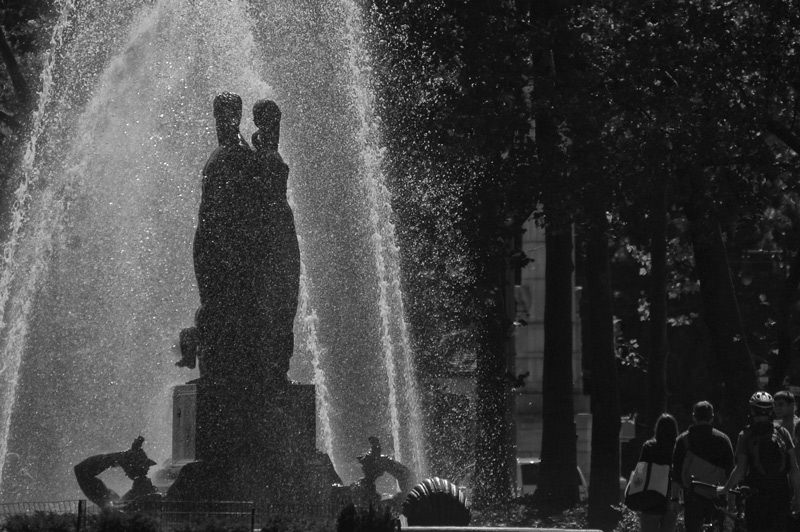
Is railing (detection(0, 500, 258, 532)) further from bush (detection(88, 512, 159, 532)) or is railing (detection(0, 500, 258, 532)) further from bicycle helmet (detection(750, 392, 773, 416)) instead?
bicycle helmet (detection(750, 392, 773, 416))

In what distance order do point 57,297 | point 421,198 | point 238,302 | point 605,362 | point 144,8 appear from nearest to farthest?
point 238,302
point 605,362
point 421,198
point 144,8
point 57,297

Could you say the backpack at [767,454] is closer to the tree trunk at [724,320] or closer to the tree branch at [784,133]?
the tree trunk at [724,320]

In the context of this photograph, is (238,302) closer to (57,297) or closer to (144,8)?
(144,8)

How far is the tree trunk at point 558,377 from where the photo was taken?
2088 centimetres

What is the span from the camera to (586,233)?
19.5 meters

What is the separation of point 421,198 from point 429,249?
824 millimetres

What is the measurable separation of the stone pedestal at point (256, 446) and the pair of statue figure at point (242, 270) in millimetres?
148

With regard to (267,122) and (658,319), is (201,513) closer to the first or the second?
(267,122)

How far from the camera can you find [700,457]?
38.6ft

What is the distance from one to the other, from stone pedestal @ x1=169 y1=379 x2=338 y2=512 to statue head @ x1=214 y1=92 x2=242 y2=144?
192 cm

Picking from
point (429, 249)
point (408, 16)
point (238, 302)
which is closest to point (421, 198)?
point (429, 249)

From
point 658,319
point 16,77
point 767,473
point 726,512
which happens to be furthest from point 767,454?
point 16,77

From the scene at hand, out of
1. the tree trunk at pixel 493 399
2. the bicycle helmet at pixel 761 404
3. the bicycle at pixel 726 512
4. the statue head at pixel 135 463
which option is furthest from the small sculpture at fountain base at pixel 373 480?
the tree trunk at pixel 493 399

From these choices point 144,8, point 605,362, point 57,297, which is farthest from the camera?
point 57,297
